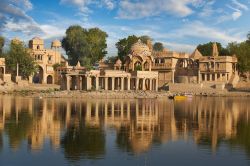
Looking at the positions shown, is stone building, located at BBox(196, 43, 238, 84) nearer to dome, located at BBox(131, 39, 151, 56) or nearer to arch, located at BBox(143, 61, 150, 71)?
arch, located at BBox(143, 61, 150, 71)

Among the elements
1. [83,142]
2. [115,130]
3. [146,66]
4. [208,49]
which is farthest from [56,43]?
[83,142]

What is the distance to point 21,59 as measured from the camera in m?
95.8

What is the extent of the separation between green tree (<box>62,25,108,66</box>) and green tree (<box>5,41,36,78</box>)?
51.5ft

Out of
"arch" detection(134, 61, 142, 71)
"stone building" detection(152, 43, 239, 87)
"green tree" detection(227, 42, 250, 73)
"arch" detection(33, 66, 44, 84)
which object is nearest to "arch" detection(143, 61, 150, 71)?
"arch" detection(134, 61, 142, 71)

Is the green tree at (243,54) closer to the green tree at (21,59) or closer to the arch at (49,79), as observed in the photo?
the arch at (49,79)

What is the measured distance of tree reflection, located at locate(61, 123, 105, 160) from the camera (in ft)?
79.3

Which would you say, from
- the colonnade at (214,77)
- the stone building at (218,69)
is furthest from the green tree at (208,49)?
the colonnade at (214,77)

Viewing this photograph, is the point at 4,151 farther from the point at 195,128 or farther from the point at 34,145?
the point at 195,128

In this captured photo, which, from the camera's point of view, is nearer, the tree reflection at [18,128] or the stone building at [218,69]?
the tree reflection at [18,128]

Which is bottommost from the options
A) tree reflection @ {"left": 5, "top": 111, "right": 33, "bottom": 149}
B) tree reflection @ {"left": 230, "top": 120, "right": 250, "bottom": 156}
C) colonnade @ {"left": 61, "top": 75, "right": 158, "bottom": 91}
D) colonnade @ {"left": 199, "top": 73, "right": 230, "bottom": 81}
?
tree reflection @ {"left": 230, "top": 120, "right": 250, "bottom": 156}

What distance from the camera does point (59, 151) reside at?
81.9 feet

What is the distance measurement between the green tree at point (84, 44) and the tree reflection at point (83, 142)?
246 ft

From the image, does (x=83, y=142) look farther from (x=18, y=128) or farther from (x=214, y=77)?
(x=214, y=77)

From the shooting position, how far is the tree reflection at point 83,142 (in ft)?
79.3
